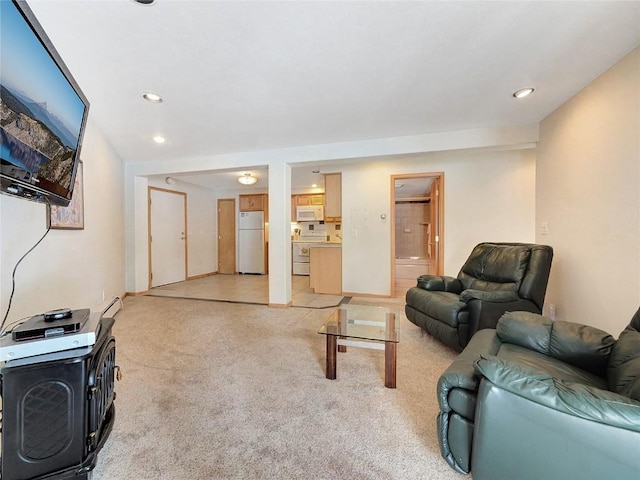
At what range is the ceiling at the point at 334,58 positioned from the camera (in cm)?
147

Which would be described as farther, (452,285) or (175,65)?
(452,285)

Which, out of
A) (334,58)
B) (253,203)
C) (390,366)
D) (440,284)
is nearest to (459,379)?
(390,366)

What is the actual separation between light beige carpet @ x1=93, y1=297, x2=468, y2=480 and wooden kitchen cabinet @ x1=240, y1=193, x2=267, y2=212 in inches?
178

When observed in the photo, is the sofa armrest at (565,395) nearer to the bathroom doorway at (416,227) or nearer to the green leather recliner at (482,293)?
the green leather recliner at (482,293)

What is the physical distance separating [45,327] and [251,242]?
599cm

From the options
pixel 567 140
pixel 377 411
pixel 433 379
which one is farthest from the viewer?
pixel 567 140

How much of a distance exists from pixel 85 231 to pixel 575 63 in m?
4.67

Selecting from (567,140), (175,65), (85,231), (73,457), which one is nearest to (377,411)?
(73,457)

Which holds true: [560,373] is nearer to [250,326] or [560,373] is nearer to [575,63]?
[575,63]

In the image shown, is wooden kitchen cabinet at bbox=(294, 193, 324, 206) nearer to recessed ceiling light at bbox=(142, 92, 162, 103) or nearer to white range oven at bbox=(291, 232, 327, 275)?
white range oven at bbox=(291, 232, 327, 275)

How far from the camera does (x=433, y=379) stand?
6.48 feet

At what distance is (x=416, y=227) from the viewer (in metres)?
8.54

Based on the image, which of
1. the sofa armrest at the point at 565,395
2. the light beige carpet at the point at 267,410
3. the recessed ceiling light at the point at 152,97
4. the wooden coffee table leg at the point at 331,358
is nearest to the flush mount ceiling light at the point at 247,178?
the recessed ceiling light at the point at 152,97

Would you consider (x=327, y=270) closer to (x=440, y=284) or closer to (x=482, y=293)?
(x=440, y=284)
